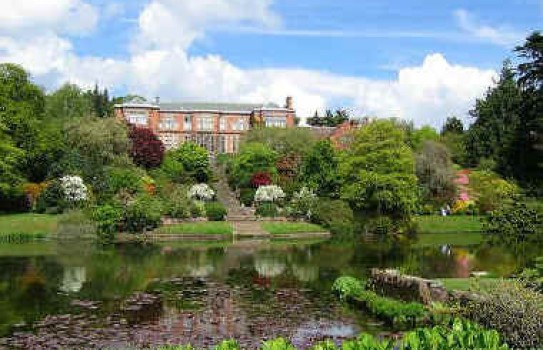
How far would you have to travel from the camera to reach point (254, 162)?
191 feet

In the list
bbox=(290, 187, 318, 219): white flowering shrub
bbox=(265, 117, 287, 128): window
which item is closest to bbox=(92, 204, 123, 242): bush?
bbox=(290, 187, 318, 219): white flowering shrub

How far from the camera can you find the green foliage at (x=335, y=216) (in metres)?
47.0

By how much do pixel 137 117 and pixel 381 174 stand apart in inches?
1568

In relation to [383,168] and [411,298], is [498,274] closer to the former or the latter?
[411,298]

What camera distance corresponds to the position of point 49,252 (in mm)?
35438

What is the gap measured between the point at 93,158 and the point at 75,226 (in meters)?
12.6

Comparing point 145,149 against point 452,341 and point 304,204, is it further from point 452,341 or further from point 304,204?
point 452,341

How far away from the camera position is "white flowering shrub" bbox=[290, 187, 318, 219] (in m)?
49.0

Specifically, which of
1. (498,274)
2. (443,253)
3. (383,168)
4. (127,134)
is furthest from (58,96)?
(498,274)

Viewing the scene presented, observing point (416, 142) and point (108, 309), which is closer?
point (108, 309)

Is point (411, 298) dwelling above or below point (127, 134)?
below

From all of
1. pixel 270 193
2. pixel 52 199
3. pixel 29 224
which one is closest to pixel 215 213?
pixel 270 193

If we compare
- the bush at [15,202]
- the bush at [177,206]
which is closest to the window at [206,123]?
the bush at [177,206]

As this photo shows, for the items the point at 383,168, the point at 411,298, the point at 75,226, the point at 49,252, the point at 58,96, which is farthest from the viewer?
the point at 58,96
